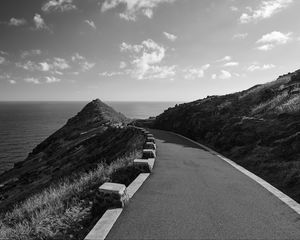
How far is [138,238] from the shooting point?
17.5ft

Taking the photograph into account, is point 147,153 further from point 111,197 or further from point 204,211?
point 204,211

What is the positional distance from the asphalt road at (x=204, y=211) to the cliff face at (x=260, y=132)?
1.79 meters

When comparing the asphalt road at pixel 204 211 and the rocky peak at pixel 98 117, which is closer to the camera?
the asphalt road at pixel 204 211

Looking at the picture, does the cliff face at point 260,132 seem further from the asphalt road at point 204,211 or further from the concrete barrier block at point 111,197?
the concrete barrier block at point 111,197

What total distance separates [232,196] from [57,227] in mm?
5169

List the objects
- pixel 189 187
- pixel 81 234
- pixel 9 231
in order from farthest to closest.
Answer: pixel 189 187 → pixel 9 231 → pixel 81 234

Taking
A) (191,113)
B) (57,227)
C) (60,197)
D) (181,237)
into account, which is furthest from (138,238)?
(191,113)

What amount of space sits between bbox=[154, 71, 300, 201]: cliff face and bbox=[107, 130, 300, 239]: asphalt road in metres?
1.79

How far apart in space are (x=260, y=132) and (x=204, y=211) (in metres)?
10.9

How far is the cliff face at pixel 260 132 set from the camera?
11.0 meters

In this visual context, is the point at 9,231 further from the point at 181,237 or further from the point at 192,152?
the point at 192,152

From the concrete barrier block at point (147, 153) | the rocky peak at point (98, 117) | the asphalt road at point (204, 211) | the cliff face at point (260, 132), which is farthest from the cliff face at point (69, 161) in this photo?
the rocky peak at point (98, 117)

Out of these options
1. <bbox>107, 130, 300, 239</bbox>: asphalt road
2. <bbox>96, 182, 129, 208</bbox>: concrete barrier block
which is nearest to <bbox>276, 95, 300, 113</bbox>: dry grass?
<bbox>107, 130, 300, 239</bbox>: asphalt road

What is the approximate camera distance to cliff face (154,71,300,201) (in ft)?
Answer: 36.0
